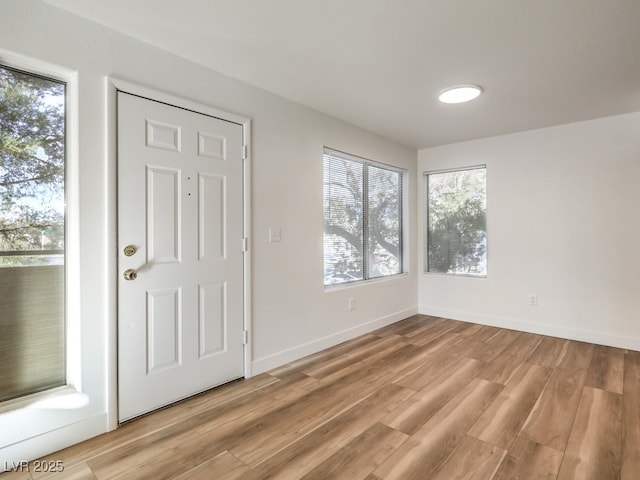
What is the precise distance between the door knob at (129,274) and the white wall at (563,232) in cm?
391

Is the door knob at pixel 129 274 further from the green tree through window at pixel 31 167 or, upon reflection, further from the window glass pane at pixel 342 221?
the window glass pane at pixel 342 221

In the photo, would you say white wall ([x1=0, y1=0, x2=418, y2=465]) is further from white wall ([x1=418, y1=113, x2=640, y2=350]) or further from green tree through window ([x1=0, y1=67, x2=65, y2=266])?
white wall ([x1=418, y1=113, x2=640, y2=350])

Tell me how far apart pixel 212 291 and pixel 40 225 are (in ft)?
3.58

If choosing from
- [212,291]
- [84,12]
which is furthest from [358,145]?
[84,12]

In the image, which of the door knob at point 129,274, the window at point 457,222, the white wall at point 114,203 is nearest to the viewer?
the white wall at point 114,203

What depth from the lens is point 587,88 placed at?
277 centimetres

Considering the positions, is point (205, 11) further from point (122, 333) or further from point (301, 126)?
point (122, 333)

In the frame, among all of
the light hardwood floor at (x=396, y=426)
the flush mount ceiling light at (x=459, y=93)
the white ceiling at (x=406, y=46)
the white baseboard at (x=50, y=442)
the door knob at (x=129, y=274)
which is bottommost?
the light hardwood floor at (x=396, y=426)

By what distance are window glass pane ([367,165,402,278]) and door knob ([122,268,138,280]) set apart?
2.70 m

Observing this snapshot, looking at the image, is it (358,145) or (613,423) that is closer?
(613,423)

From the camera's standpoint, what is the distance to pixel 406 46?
2.17 meters

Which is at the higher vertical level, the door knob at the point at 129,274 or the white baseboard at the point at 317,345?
the door knob at the point at 129,274

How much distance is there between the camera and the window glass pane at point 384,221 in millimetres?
4188

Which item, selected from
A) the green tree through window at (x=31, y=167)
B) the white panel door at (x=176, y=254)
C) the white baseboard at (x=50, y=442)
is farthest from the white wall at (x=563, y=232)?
the green tree through window at (x=31, y=167)
